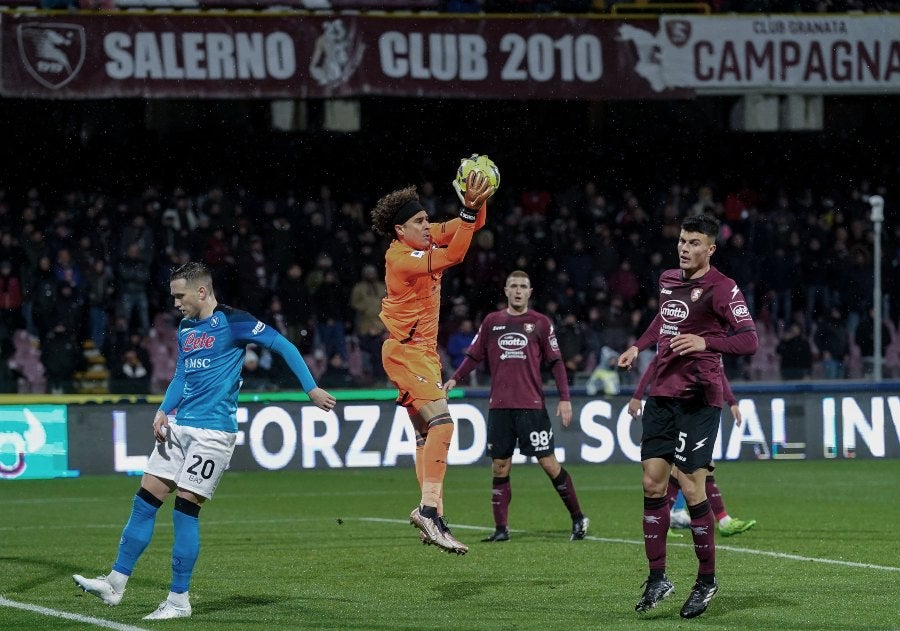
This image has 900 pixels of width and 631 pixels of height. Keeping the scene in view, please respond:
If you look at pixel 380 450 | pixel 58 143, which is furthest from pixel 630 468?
pixel 58 143

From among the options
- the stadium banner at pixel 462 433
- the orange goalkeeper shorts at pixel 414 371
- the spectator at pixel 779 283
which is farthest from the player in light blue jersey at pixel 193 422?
the spectator at pixel 779 283

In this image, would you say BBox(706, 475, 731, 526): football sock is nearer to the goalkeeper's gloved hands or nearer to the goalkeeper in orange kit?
the goalkeeper in orange kit

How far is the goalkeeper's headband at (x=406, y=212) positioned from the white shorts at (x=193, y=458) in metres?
1.79

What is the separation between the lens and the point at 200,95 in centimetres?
2670

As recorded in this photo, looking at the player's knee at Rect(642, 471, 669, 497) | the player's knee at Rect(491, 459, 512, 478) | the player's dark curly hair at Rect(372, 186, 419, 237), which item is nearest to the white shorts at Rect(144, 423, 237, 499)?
the player's dark curly hair at Rect(372, 186, 419, 237)

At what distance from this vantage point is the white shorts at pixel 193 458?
366 inches

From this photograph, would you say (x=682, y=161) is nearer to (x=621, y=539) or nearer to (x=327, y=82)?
(x=327, y=82)

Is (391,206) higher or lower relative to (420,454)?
higher

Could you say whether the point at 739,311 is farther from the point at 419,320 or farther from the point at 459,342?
the point at 459,342

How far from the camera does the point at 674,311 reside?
941 centimetres

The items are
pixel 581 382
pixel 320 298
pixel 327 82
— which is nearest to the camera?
pixel 581 382

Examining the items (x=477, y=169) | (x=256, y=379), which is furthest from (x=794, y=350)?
(x=477, y=169)

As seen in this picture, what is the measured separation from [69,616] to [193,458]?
1.19 metres

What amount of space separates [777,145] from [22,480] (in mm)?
18722
